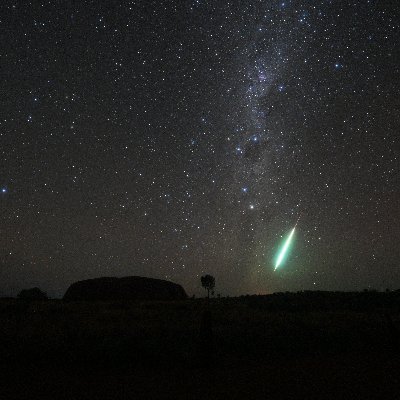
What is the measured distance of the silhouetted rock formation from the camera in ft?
177

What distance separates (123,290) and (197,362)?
157 feet

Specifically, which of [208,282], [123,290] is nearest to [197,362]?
[123,290]

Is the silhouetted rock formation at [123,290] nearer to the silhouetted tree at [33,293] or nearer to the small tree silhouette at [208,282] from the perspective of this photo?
the silhouetted tree at [33,293]

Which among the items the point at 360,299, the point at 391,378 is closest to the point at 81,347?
the point at 391,378

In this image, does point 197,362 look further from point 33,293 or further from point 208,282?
point 208,282

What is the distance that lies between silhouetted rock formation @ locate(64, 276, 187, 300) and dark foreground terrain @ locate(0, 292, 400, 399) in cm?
3880

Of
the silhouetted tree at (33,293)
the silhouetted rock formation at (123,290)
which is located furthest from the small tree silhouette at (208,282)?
the silhouetted tree at (33,293)

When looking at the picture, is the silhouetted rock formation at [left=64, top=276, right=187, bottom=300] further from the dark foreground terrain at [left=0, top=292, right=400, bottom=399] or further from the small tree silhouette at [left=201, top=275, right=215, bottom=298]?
the dark foreground terrain at [left=0, top=292, right=400, bottom=399]

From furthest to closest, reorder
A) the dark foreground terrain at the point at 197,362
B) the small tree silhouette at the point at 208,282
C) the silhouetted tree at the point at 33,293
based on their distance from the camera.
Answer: the small tree silhouette at the point at 208,282
the silhouetted tree at the point at 33,293
the dark foreground terrain at the point at 197,362

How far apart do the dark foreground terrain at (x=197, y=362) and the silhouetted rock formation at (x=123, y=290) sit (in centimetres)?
3880

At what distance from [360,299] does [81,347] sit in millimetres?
30123

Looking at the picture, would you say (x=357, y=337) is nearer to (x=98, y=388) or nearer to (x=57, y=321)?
(x=98, y=388)

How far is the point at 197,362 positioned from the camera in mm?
9930

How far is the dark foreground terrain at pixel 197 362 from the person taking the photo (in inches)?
297
